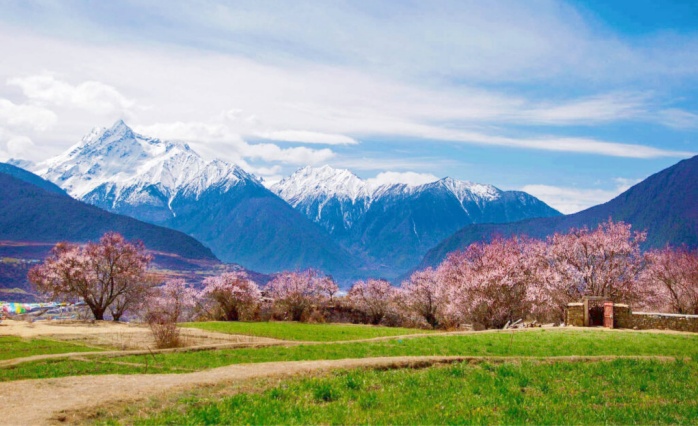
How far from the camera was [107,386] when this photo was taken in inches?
533

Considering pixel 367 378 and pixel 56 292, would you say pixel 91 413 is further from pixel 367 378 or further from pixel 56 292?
pixel 56 292

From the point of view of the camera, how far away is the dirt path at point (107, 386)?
1102 cm

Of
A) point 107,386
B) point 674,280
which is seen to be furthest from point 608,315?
point 107,386

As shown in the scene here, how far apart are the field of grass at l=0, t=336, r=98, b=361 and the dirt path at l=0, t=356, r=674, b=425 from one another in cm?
1116

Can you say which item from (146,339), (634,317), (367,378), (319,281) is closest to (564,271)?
(634,317)

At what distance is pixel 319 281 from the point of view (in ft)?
200

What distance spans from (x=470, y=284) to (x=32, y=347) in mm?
31974

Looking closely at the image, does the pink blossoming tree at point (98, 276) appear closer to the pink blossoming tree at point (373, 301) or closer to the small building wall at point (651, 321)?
the pink blossoming tree at point (373, 301)

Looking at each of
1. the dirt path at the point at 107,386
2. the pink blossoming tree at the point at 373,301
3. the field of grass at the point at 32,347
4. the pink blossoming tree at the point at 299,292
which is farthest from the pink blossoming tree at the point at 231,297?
the dirt path at the point at 107,386

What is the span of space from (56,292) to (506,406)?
44.6 meters

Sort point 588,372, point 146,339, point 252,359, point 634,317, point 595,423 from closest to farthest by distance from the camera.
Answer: point 595,423 < point 588,372 < point 252,359 < point 146,339 < point 634,317

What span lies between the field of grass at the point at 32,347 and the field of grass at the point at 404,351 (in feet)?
14.7

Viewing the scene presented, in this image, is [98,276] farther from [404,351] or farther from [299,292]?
[404,351]

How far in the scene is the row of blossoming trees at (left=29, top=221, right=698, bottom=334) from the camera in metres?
46.8
